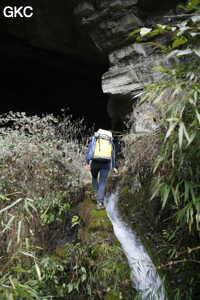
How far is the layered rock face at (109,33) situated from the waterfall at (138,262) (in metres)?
2.57

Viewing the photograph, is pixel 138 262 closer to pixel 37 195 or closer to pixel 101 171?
pixel 101 171

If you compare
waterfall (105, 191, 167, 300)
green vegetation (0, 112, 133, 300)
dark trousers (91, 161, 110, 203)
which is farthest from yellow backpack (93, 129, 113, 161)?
waterfall (105, 191, 167, 300)

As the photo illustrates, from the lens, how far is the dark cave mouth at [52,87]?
35.6 ft

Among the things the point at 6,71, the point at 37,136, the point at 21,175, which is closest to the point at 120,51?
the point at 37,136

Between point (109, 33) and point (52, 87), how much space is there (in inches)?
295

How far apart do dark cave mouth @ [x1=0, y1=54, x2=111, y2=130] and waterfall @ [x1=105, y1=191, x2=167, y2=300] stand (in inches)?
331

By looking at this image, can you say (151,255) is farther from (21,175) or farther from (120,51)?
(120,51)

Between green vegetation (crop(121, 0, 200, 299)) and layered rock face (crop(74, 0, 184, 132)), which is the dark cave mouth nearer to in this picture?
layered rock face (crop(74, 0, 184, 132))

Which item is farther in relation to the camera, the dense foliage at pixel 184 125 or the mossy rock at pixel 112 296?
the mossy rock at pixel 112 296

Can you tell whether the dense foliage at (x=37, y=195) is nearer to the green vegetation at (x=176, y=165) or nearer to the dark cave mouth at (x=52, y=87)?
the green vegetation at (x=176, y=165)

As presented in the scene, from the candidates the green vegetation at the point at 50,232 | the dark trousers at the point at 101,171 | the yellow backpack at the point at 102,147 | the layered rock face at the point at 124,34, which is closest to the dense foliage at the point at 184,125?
the green vegetation at the point at 50,232

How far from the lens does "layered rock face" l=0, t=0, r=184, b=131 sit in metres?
6.21

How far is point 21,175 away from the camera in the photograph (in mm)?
3639

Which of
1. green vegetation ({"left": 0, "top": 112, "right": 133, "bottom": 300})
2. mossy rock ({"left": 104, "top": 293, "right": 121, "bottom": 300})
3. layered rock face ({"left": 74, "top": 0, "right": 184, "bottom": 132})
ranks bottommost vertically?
mossy rock ({"left": 104, "top": 293, "right": 121, "bottom": 300})
